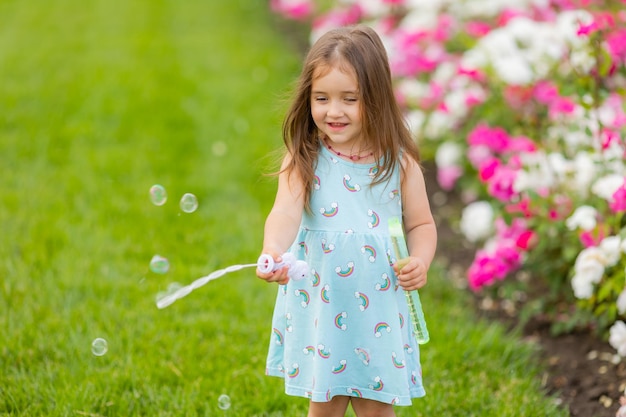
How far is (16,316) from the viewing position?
129 inches

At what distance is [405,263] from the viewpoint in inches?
83.1

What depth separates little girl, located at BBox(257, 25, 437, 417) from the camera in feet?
7.00

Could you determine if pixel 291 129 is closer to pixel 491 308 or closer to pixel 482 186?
pixel 491 308

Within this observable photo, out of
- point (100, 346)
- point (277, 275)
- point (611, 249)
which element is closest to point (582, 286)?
point (611, 249)

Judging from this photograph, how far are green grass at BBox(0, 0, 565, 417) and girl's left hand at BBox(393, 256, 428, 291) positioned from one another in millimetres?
603

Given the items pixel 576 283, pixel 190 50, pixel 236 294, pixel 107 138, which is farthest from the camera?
pixel 190 50

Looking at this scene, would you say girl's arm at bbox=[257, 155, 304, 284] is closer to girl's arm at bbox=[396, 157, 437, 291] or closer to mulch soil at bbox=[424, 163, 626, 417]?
girl's arm at bbox=[396, 157, 437, 291]

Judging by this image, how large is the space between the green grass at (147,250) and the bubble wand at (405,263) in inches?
20.2

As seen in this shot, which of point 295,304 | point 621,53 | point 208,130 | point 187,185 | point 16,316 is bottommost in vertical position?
point 16,316

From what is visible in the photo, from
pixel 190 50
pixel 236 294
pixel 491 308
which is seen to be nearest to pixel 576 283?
pixel 491 308

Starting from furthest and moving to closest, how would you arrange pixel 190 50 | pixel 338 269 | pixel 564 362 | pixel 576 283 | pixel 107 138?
pixel 190 50 → pixel 107 138 → pixel 564 362 → pixel 576 283 → pixel 338 269

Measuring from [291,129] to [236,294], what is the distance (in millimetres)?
1532

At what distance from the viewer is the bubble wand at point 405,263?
2162 millimetres

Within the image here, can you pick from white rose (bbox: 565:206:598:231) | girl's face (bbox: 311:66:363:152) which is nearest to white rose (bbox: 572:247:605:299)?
white rose (bbox: 565:206:598:231)
